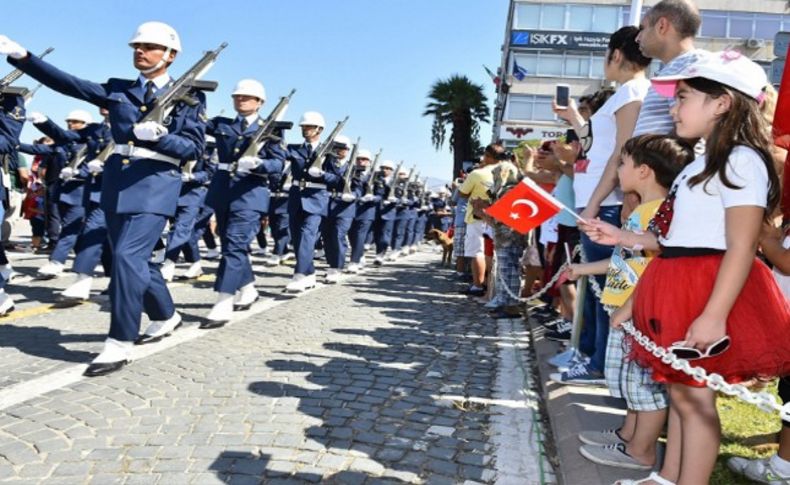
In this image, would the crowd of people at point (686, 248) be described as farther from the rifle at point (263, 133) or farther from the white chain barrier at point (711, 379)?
the rifle at point (263, 133)

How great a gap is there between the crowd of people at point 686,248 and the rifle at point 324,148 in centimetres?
552

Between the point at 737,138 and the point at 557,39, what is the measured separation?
44212 millimetres

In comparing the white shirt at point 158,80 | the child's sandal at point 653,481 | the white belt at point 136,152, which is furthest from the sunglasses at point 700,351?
the white shirt at point 158,80

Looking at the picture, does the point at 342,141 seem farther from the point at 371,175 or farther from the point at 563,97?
the point at 563,97

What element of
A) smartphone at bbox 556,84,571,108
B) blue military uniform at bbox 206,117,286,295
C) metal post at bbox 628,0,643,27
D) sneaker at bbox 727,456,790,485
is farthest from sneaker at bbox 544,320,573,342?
metal post at bbox 628,0,643,27

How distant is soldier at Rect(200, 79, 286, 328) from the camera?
6.53 metres

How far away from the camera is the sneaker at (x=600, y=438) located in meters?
3.20

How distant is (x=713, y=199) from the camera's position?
7.23 ft

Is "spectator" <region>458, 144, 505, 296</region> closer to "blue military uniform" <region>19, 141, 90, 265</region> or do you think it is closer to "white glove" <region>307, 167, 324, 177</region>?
"white glove" <region>307, 167, 324, 177</region>

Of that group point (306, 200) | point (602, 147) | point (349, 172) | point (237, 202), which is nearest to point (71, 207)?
point (306, 200)

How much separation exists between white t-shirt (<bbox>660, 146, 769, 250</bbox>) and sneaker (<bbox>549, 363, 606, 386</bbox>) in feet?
6.66

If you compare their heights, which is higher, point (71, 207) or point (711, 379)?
point (71, 207)

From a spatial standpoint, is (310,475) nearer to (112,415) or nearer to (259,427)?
(259,427)

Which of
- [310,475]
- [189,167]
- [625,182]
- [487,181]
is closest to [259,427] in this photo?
[310,475]
